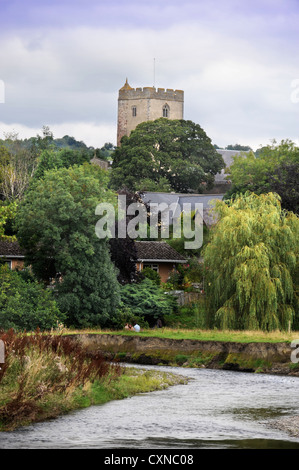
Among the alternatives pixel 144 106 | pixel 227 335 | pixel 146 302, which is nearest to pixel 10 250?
pixel 146 302

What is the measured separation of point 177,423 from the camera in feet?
70.8

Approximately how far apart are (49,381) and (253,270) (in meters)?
22.3

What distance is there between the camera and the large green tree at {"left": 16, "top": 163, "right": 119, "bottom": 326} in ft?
159

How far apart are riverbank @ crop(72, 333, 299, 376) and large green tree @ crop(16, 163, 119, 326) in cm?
520

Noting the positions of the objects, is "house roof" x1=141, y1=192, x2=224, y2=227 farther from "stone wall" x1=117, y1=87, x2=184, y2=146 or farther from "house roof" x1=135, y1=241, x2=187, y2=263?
"stone wall" x1=117, y1=87, x2=184, y2=146

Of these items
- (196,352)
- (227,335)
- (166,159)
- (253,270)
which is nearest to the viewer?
(196,352)

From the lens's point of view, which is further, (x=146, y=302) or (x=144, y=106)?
(x=144, y=106)

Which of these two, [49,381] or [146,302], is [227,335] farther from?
[49,381]

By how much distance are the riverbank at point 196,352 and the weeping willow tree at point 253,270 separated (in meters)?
3.05

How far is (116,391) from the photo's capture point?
87.8 ft

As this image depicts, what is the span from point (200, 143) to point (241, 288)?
77744mm

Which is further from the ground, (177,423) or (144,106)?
(144,106)

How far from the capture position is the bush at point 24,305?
42.8 meters

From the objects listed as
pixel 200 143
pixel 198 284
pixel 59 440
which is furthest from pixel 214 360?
pixel 200 143
